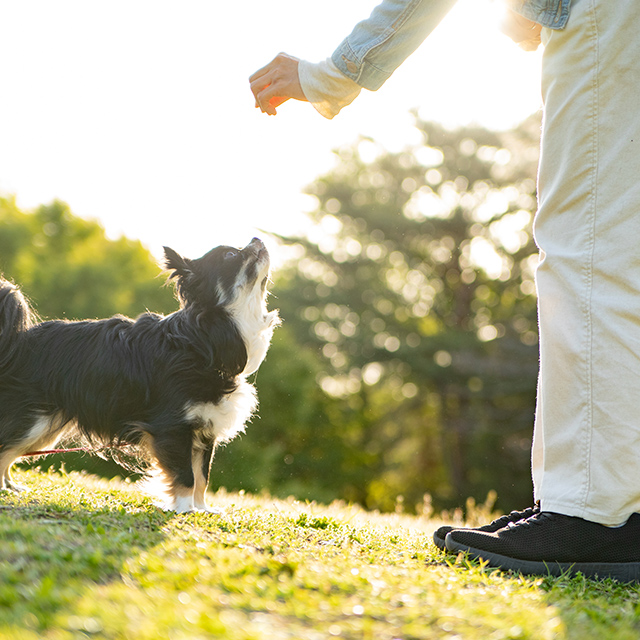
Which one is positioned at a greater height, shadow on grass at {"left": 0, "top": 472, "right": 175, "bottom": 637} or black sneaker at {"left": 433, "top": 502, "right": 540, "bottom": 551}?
shadow on grass at {"left": 0, "top": 472, "right": 175, "bottom": 637}

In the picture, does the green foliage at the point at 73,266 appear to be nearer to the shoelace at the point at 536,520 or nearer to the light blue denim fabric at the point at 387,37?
the light blue denim fabric at the point at 387,37

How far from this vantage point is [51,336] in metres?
3.97

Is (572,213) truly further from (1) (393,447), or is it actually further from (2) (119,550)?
(1) (393,447)

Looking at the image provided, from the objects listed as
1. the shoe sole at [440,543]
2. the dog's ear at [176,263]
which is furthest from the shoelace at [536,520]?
the dog's ear at [176,263]

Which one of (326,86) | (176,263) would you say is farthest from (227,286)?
(326,86)

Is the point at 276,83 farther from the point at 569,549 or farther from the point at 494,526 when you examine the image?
the point at 569,549

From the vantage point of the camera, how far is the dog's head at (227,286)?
3986 mm

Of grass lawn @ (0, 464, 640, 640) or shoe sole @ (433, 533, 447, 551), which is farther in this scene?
shoe sole @ (433, 533, 447, 551)

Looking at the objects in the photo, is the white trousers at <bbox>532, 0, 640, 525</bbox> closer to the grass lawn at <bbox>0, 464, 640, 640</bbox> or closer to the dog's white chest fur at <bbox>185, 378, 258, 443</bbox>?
the grass lawn at <bbox>0, 464, 640, 640</bbox>

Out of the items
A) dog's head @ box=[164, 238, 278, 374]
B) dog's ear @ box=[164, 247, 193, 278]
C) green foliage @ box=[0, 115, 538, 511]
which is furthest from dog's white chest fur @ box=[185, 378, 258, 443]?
green foliage @ box=[0, 115, 538, 511]

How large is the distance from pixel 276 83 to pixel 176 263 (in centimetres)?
129

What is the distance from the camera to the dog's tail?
3.82 meters

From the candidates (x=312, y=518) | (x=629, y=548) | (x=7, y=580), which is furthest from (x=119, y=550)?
(x=629, y=548)

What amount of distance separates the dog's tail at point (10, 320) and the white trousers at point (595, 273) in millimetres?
2863
